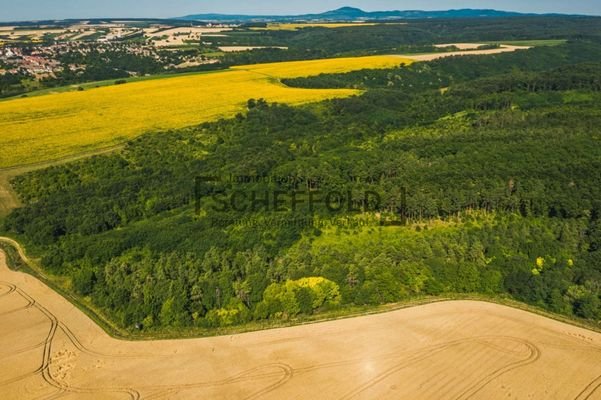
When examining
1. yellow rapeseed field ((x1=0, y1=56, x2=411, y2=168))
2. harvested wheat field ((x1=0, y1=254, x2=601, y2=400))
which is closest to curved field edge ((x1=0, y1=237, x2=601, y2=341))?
harvested wheat field ((x1=0, y1=254, x2=601, y2=400))

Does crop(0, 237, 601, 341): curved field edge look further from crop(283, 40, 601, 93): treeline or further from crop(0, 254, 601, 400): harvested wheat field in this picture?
crop(283, 40, 601, 93): treeline

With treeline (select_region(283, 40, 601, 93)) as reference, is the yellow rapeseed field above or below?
below

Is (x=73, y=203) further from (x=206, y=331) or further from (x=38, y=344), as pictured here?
(x=206, y=331)

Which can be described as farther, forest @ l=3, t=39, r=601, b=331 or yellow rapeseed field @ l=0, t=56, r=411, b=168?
yellow rapeseed field @ l=0, t=56, r=411, b=168

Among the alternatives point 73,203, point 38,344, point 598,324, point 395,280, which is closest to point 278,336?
point 395,280

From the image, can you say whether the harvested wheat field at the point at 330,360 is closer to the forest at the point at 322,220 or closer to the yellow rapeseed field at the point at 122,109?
the forest at the point at 322,220

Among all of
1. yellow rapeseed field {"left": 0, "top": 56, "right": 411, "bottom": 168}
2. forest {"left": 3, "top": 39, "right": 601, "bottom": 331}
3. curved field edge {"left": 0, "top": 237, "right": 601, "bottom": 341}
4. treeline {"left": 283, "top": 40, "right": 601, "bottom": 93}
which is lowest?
curved field edge {"left": 0, "top": 237, "right": 601, "bottom": 341}
